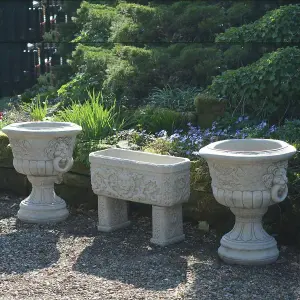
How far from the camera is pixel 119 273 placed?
6.86 m

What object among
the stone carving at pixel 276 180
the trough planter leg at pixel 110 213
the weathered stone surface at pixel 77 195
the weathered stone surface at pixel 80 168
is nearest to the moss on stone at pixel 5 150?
the weathered stone surface at pixel 77 195

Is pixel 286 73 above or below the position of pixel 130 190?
above

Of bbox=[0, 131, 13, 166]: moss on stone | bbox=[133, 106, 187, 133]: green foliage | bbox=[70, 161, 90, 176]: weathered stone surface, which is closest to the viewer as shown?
bbox=[70, 161, 90, 176]: weathered stone surface

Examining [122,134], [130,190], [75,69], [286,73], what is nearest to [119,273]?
[130,190]

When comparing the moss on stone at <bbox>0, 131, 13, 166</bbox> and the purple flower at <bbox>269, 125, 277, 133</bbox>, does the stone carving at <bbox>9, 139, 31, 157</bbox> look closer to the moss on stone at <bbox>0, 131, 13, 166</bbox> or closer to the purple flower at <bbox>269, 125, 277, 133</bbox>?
the moss on stone at <bbox>0, 131, 13, 166</bbox>

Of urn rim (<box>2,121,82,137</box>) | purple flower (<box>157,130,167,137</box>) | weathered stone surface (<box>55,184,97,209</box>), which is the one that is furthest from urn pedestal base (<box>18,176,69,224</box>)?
purple flower (<box>157,130,167,137</box>)

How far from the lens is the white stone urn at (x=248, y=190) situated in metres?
6.73

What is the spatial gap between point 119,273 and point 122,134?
2373mm

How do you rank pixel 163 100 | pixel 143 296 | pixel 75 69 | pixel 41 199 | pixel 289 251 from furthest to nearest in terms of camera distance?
1. pixel 75 69
2. pixel 163 100
3. pixel 41 199
4. pixel 289 251
5. pixel 143 296

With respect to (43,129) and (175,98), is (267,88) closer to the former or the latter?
(175,98)

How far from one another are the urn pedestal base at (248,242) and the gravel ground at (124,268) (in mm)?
74

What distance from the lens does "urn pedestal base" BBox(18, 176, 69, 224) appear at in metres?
8.36

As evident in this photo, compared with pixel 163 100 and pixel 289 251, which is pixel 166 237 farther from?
pixel 163 100

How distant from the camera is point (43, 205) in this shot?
8414mm
